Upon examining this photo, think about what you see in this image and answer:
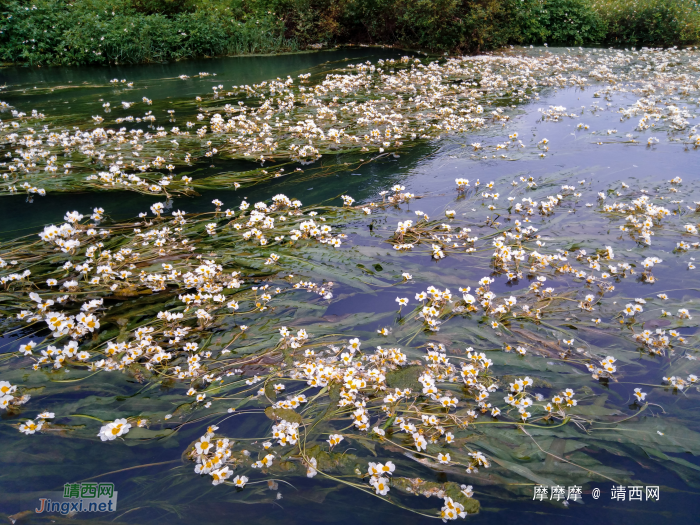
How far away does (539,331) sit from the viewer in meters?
3.16

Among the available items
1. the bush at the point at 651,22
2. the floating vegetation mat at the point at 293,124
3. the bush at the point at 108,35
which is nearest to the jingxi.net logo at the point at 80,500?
the floating vegetation mat at the point at 293,124

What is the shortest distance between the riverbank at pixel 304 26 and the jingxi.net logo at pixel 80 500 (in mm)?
16030

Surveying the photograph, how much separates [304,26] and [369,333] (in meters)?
18.0

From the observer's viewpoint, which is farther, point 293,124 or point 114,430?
point 293,124

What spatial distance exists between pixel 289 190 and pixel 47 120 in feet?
18.6

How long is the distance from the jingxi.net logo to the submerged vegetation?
252mm

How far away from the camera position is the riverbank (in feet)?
47.7

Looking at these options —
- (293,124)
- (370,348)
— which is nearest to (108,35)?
(293,124)

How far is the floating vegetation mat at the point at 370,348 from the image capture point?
2303mm

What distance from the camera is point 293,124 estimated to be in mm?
7871

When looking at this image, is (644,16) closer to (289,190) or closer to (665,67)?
(665,67)

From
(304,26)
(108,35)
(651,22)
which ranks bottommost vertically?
(108,35)

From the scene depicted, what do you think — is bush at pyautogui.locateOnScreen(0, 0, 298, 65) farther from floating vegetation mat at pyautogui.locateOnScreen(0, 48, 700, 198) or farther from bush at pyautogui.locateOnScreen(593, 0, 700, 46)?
bush at pyautogui.locateOnScreen(593, 0, 700, 46)

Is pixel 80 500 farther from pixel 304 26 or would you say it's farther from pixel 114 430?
pixel 304 26
